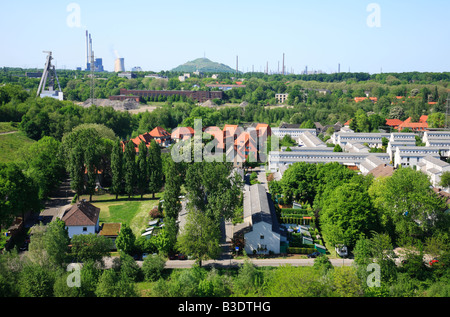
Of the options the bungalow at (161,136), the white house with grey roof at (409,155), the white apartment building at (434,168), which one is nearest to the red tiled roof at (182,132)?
the bungalow at (161,136)

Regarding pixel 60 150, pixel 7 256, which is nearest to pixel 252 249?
pixel 7 256

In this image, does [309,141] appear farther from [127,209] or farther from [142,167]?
[127,209]

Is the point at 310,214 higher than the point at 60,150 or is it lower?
lower

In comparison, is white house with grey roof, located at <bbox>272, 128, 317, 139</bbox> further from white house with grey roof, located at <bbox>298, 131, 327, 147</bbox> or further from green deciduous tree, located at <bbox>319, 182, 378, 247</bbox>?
green deciduous tree, located at <bbox>319, 182, 378, 247</bbox>

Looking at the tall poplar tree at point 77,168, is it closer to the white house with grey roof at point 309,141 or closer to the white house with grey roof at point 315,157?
the white house with grey roof at point 315,157

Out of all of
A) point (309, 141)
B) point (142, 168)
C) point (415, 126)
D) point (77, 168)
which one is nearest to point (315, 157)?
point (309, 141)

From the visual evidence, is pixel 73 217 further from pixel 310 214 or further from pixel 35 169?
pixel 310 214
